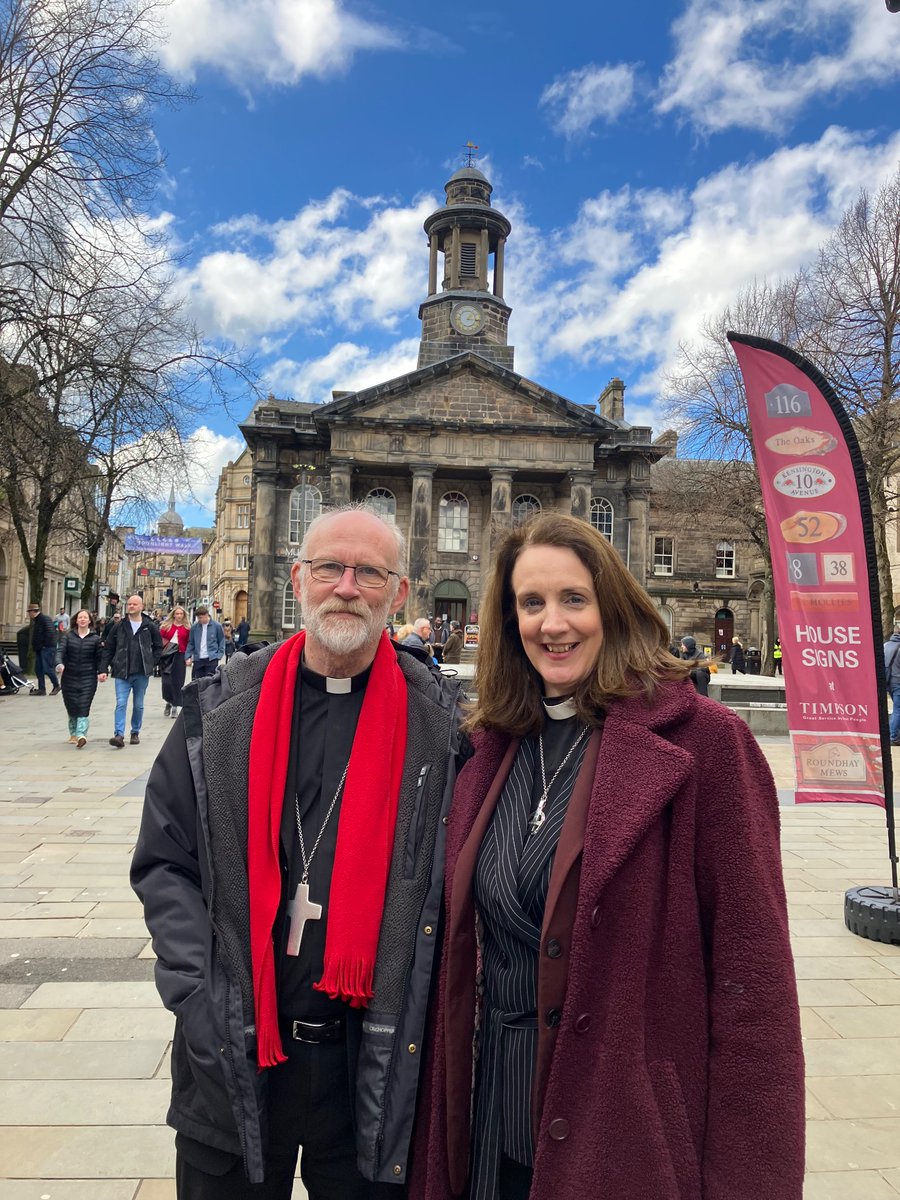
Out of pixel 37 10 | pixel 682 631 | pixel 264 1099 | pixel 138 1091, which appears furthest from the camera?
pixel 682 631

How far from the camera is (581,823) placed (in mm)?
1667

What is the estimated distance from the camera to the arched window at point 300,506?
124ft

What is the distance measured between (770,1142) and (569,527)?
1.29 m

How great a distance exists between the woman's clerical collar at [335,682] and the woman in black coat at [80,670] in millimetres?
9891

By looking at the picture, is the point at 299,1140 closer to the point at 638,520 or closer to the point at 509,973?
the point at 509,973

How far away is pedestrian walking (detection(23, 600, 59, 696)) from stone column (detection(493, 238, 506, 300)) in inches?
1227

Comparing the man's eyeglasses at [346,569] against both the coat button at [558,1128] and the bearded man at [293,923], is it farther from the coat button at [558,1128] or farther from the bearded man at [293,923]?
the coat button at [558,1128]

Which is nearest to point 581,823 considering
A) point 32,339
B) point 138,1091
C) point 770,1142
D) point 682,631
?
point 770,1142

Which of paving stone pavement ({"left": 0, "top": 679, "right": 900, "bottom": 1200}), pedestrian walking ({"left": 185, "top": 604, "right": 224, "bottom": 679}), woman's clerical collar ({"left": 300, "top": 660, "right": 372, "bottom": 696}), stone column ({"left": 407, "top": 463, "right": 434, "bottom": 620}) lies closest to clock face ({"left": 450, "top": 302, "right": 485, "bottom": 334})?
stone column ({"left": 407, "top": 463, "right": 434, "bottom": 620})

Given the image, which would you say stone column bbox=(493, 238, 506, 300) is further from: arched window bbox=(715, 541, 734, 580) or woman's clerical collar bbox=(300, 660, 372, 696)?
woman's clerical collar bbox=(300, 660, 372, 696)

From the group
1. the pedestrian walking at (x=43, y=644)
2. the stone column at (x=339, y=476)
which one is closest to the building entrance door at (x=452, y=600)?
the stone column at (x=339, y=476)

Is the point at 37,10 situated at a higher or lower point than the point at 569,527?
higher

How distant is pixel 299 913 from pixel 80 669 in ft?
34.0

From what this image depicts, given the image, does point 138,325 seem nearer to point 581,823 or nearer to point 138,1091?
point 138,1091
